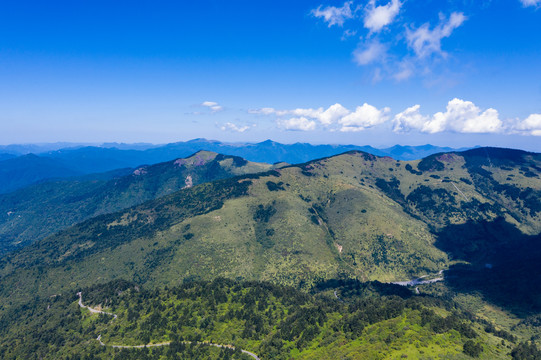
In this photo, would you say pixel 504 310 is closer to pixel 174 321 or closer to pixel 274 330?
pixel 274 330

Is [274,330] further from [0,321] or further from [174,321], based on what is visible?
[0,321]

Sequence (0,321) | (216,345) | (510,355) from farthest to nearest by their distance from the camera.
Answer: (0,321) < (216,345) < (510,355)

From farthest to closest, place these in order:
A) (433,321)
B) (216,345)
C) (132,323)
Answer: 1. (132,323)
2. (216,345)
3. (433,321)

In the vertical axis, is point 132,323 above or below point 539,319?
above

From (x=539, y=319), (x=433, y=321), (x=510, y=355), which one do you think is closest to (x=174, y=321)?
(x=433, y=321)

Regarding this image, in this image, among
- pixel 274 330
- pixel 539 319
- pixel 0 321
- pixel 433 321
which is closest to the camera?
pixel 433 321

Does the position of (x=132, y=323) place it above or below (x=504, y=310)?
above

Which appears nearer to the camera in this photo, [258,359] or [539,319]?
[258,359]

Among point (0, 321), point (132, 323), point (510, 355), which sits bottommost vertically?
point (0, 321)

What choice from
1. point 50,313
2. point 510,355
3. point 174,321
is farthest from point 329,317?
point 50,313
